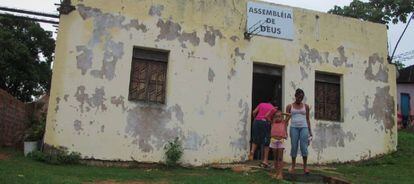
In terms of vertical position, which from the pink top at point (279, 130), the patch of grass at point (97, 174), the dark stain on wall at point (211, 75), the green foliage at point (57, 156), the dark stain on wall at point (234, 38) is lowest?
the patch of grass at point (97, 174)

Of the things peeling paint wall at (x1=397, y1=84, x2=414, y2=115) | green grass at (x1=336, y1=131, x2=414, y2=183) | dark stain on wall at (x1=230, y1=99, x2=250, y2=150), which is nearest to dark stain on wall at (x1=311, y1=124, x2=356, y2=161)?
green grass at (x1=336, y1=131, x2=414, y2=183)

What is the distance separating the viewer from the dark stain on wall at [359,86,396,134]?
14266 mm

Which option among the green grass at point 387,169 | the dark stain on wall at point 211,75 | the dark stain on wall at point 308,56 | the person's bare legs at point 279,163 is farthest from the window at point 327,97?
the person's bare legs at point 279,163

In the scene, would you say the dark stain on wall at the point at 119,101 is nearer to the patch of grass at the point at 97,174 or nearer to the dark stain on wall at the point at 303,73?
the patch of grass at the point at 97,174

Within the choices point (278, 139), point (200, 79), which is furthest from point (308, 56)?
point (278, 139)

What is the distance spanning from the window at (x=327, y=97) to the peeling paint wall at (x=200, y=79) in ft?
0.77

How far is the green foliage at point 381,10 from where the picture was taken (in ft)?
78.0

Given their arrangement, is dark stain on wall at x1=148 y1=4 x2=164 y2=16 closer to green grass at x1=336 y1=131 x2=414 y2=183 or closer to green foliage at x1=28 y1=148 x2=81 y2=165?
green foliage at x1=28 y1=148 x2=81 y2=165

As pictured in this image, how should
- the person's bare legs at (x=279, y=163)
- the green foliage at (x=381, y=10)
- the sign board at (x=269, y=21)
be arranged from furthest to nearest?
the green foliage at (x=381, y=10) → the sign board at (x=269, y=21) → the person's bare legs at (x=279, y=163)

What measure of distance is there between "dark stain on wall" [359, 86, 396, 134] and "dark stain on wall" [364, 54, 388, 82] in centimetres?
29

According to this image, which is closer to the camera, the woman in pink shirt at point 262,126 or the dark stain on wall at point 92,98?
the dark stain on wall at point 92,98

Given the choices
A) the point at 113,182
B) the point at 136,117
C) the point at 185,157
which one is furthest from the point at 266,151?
the point at 113,182

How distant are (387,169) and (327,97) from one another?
261 centimetres

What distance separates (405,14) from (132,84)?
16.4 m
